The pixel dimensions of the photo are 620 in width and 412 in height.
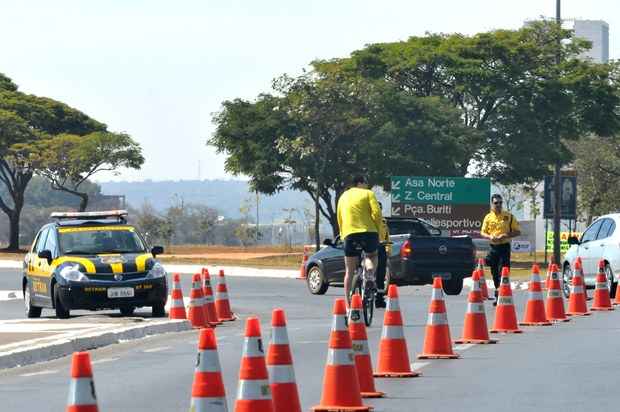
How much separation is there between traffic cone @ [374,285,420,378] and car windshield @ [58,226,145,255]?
37.2 feet

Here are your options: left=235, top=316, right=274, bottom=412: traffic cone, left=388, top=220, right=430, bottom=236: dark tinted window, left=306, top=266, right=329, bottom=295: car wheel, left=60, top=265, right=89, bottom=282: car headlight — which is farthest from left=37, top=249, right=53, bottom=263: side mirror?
left=235, top=316, right=274, bottom=412: traffic cone

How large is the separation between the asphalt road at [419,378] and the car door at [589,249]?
25.7 ft

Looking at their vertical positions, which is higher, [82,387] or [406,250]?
[406,250]

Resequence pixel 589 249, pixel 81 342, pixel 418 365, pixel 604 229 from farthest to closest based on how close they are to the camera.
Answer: pixel 589 249 → pixel 604 229 → pixel 81 342 → pixel 418 365

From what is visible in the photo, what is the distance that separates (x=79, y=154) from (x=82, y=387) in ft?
253

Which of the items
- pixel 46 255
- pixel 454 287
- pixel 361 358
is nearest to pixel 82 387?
pixel 361 358

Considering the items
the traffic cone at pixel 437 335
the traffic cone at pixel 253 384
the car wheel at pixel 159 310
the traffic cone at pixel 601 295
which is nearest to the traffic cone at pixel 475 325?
the traffic cone at pixel 437 335

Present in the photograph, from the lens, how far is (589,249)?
31.5m

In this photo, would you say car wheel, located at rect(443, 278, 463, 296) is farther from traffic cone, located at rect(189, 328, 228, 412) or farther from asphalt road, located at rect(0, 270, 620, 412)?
traffic cone, located at rect(189, 328, 228, 412)

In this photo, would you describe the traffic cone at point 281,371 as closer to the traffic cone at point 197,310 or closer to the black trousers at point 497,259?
the traffic cone at point 197,310

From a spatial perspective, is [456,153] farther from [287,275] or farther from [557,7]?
[287,275]

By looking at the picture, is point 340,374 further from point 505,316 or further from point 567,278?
point 567,278

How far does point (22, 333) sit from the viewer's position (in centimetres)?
2080

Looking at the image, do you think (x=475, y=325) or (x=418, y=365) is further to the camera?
(x=475, y=325)
